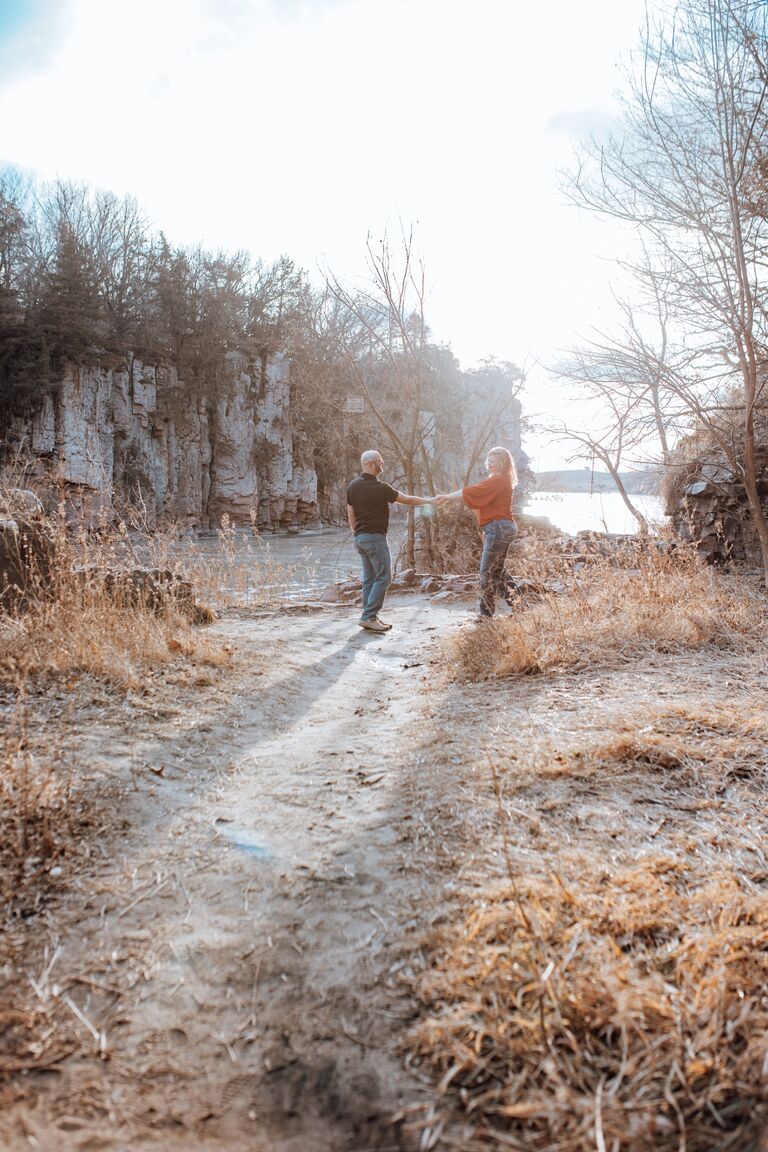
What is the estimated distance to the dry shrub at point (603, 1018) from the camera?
4.35ft

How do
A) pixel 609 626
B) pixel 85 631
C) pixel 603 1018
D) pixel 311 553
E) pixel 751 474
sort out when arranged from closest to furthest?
pixel 603 1018, pixel 85 631, pixel 609 626, pixel 751 474, pixel 311 553

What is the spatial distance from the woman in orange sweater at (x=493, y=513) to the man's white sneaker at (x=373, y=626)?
1151mm

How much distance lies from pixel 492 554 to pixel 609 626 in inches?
74.9

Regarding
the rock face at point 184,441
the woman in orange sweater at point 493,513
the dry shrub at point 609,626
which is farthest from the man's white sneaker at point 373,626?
the rock face at point 184,441

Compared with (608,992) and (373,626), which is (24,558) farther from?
(608,992)

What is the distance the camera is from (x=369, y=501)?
25.1 ft

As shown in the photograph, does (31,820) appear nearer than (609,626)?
Yes

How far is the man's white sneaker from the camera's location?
7.80m

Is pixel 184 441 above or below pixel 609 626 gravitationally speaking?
above

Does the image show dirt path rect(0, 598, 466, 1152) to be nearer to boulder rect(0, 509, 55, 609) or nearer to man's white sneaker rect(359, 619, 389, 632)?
boulder rect(0, 509, 55, 609)

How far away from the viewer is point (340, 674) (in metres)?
5.76

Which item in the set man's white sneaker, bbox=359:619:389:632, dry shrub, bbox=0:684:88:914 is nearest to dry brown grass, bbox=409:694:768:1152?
dry shrub, bbox=0:684:88:914

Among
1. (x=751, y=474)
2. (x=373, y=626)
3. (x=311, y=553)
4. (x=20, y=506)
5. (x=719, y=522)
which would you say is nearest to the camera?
(x=20, y=506)

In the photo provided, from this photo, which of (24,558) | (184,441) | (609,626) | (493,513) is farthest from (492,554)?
(184,441)
